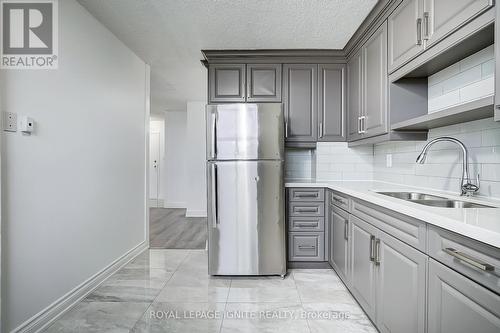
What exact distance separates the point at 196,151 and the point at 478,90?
5.20m

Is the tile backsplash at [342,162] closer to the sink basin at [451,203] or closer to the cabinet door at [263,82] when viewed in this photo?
the cabinet door at [263,82]

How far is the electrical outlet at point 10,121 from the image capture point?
1.63 metres

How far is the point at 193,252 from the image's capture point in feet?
11.9

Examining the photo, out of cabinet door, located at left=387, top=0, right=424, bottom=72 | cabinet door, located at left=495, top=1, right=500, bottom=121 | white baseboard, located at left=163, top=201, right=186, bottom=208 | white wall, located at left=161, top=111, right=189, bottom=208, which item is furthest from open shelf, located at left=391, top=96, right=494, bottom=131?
white baseboard, located at left=163, top=201, right=186, bottom=208

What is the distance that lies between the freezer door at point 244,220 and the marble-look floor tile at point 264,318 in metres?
0.55

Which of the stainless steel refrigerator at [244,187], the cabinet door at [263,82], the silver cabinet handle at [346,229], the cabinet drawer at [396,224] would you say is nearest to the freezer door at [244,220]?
the stainless steel refrigerator at [244,187]

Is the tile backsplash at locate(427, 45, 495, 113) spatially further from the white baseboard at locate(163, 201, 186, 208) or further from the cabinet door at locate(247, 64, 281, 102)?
the white baseboard at locate(163, 201, 186, 208)

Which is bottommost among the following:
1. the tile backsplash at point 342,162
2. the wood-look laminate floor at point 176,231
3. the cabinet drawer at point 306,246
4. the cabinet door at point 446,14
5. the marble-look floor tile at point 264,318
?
the wood-look laminate floor at point 176,231

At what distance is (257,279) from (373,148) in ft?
6.56

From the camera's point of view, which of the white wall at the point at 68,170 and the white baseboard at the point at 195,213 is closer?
the white wall at the point at 68,170

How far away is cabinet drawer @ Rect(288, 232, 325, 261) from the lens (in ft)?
9.84

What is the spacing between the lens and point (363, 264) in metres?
2.00

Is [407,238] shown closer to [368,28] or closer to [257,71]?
[368,28]

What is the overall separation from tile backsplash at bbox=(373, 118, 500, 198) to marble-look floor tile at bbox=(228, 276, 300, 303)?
4.72ft
